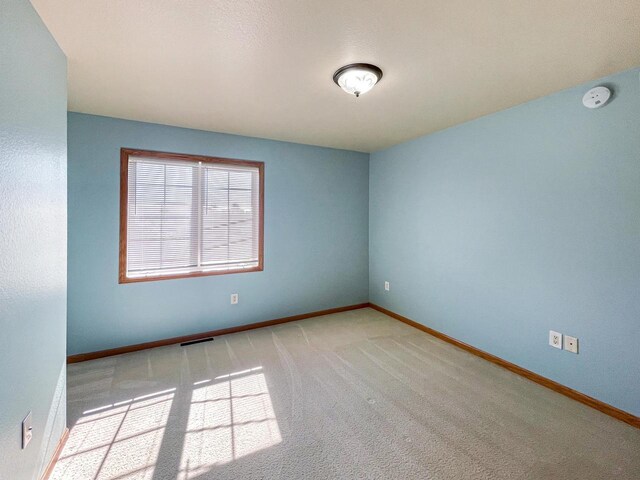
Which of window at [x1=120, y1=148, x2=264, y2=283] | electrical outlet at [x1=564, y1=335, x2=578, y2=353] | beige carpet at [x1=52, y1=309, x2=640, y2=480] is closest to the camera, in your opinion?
beige carpet at [x1=52, y1=309, x2=640, y2=480]

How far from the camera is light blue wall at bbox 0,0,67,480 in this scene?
46.5 inches

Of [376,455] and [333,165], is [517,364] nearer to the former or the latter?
[376,455]

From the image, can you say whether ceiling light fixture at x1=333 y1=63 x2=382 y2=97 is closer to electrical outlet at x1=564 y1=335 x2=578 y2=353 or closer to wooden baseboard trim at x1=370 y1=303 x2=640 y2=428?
electrical outlet at x1=564 y1=335 x2=578 y2=353

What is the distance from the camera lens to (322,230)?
13.6 feet

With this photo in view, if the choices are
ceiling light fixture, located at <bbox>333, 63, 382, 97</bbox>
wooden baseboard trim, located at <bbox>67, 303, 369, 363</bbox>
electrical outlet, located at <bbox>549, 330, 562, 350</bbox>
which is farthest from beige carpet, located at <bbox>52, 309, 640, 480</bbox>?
ceiling light fixture, located at <bbox>333, 63, 382, 97</bbox>

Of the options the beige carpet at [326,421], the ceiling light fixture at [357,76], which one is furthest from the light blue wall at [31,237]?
the ceiling light fixture at [357,76]

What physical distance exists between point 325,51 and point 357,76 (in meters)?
0.31

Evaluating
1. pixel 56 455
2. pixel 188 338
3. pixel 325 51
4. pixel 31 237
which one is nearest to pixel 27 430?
pixel 56 455

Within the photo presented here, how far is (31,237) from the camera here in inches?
54.8

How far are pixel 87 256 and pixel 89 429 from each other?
5.28 feet

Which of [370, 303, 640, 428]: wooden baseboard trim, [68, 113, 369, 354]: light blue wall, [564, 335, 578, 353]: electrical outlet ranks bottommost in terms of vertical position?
[370, 303, 640, 428]: wooden baseboard trim

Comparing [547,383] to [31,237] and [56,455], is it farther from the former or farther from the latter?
[31,237]

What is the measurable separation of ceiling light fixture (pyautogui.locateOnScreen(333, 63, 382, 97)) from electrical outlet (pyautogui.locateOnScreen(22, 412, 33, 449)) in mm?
2510

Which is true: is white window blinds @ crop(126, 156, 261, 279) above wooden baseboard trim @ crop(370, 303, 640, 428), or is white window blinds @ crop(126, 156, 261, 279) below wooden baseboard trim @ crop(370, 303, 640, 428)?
above
